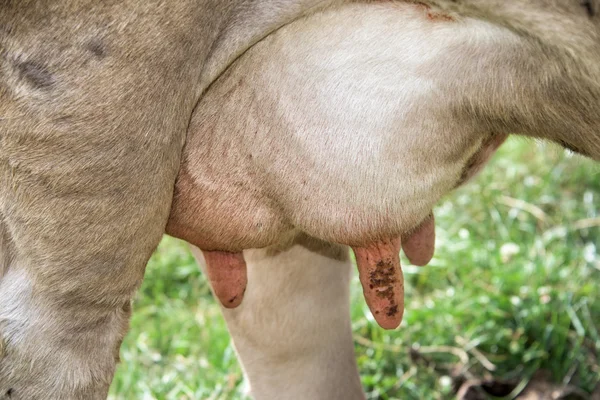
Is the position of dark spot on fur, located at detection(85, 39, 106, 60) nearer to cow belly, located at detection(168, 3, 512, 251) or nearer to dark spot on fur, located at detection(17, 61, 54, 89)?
dark spot on fur, located at detection(17, 61, 54, 89)

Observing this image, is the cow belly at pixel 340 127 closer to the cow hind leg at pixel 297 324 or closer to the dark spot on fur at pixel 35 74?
the dark spot on fur at pixel 35 74

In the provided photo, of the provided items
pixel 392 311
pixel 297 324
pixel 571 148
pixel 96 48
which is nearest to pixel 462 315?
pixel 297 324

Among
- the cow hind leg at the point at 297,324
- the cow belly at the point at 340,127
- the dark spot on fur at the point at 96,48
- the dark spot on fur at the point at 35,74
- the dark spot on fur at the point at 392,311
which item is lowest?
the cow hind leg at the point at 297,324

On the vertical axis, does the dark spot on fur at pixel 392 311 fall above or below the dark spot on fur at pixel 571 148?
below

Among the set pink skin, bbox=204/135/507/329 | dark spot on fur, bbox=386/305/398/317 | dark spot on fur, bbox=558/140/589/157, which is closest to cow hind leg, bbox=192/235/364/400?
pink skin, bbox=204/135/507/329

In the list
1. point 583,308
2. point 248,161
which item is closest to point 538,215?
point 583,308

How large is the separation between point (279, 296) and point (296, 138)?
2.00 feet

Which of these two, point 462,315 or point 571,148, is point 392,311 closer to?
point 571,148

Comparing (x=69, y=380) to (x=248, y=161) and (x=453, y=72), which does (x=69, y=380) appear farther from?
(x=453, y=72)

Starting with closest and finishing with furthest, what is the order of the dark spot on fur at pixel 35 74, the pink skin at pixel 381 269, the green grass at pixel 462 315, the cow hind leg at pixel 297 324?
the dark spot on fur at pixel 35 74
the pink skin at pixel 381 269
the cow hind leg at pixel 297 324
the green grass at pixel 462 315

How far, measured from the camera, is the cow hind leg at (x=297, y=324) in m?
2.16

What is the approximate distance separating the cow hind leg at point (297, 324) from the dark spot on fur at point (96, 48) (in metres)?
0.67

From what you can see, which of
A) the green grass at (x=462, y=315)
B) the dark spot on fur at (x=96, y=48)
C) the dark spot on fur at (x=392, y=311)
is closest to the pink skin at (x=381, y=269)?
the dark spot on fur at (x=392, y=311)

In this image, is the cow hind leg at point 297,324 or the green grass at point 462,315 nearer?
the cow hind leg at point 297,324
